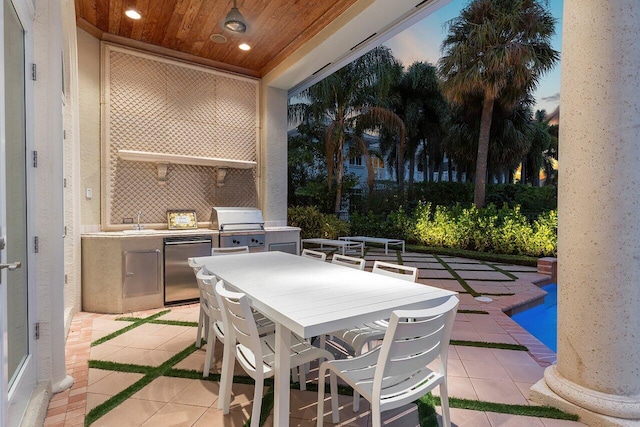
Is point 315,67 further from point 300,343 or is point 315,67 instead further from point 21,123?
point 300,343

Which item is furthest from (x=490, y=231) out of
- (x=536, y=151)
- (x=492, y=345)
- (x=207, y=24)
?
(x=536, y=151)

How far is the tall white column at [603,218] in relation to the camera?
192 cm

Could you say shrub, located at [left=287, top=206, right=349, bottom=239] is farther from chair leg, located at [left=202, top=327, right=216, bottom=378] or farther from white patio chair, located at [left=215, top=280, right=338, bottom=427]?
white patio chair, located at [left=215, top=280, right=338, bottom=427]

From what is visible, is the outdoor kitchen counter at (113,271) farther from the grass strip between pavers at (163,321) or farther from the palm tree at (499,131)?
the palm tree at (499,131)

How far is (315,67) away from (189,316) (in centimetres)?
375

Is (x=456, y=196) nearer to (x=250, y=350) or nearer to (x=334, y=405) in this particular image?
(x=334, y=405)

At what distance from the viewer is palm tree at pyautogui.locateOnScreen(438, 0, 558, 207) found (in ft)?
28.9

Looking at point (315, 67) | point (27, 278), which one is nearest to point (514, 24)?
point (315, 67)

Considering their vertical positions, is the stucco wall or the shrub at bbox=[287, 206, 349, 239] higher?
the stucco wall

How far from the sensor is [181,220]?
4.91 metres

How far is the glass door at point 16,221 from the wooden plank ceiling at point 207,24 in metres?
2.10

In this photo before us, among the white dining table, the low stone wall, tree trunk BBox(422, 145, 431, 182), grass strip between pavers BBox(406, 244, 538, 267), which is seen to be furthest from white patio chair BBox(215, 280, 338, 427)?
tree trunk BBox(422, 145, 431, 182)

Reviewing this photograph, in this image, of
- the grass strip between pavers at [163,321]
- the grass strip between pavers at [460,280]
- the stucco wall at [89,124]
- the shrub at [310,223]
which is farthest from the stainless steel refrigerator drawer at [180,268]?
the shrub at [310,223]

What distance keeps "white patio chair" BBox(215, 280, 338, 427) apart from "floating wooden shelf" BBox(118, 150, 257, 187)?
3348 millimetres
